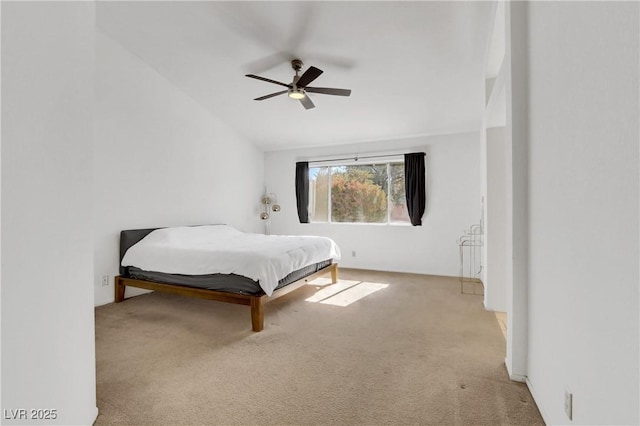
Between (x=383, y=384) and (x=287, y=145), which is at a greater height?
(x=287, y=145)

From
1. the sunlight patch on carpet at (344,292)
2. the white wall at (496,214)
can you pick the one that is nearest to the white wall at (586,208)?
the white wall at (496,214)

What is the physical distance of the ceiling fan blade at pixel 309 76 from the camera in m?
3.02

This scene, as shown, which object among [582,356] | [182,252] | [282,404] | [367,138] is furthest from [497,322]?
[367,138]

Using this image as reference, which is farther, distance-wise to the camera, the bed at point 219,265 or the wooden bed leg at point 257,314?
the bed at point 219,265

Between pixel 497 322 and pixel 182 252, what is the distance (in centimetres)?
322

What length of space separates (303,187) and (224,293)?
11.2ft

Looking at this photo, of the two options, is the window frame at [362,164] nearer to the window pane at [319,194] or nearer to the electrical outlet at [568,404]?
the window pane at [319,194]

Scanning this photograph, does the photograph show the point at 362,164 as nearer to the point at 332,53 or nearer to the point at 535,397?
the point at 332,53

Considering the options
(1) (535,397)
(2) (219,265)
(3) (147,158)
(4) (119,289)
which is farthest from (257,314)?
(3) (147,158)

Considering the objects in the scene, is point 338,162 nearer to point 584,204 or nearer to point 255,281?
point 255,281

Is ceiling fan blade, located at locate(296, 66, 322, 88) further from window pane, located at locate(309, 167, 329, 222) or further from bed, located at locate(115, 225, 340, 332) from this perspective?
window pane, located at locate(309, 167, 329, 222)

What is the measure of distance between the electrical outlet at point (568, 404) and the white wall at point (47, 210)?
204cm

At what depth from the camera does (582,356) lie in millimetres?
1146

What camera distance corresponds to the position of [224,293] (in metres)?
3.06
